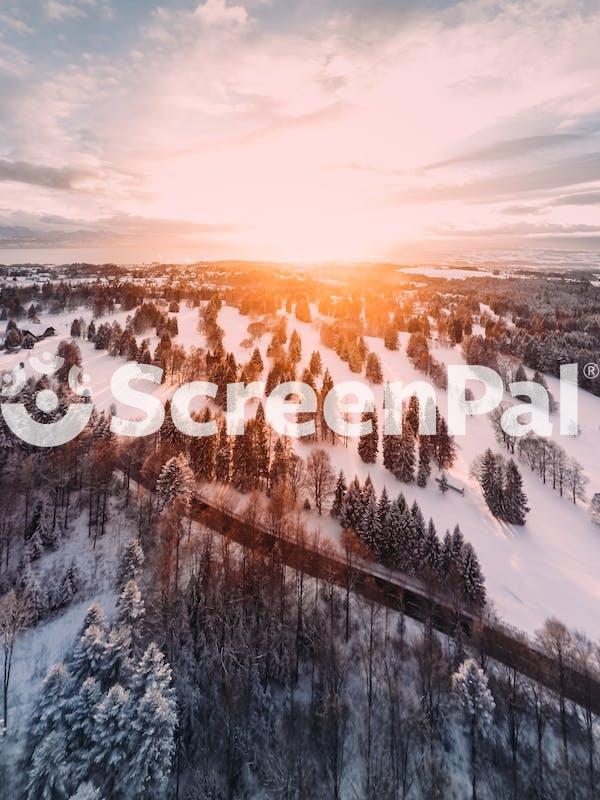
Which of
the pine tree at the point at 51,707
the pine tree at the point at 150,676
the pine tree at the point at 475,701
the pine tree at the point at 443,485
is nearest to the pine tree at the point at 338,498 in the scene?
the pine tree at the point at 443,485

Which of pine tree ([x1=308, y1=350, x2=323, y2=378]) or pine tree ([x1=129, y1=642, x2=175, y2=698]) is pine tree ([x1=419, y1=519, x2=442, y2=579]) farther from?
pine tree ([x1=308, y1=350, x2=323, y2=378])

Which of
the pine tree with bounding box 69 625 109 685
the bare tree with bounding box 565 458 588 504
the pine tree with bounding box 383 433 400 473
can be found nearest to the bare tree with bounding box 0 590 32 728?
the pine tree with bounding box 69 625 109 685

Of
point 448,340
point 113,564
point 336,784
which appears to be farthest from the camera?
point 448,340

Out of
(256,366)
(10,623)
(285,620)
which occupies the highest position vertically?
(256,366)

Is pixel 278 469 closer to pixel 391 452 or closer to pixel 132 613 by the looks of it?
pixel 391 452

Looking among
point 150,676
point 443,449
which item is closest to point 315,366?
point 443,449

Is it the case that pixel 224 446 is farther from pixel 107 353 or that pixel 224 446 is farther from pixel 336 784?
pixel 107 353

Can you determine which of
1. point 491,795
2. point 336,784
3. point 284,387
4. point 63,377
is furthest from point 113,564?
point 63,377

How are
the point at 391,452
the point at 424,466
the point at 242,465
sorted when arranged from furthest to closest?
the point at 391,452 < the point at 424,466 < the point at 242,465
